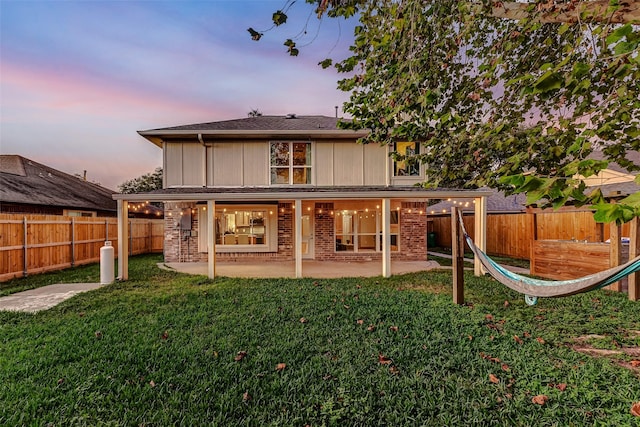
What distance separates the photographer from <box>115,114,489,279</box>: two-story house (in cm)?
1043

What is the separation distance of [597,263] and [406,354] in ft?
21.3

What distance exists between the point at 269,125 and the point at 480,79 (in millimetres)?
8422

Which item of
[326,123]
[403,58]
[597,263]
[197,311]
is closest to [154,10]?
[326,123]

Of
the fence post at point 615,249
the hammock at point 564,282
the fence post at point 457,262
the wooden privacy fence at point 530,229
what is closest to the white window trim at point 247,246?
the fence post at point 457,262

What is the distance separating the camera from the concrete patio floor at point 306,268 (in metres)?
8.66

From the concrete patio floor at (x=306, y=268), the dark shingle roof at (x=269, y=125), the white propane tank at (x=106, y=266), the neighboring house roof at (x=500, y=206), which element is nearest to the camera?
the white propane tank at (x=106, y=266)

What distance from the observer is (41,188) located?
14711 millimetres

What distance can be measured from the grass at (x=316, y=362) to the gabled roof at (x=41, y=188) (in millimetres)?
11284

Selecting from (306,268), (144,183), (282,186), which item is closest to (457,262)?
(306,268)

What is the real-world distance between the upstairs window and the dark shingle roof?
0.69m

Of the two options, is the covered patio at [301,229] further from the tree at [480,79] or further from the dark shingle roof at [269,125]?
the tree at [480,79]

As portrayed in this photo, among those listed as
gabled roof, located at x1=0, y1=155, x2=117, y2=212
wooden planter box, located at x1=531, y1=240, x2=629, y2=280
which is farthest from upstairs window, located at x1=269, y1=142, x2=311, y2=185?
gabled roof, located at x1=0, y1=155, x2=117, y2=212

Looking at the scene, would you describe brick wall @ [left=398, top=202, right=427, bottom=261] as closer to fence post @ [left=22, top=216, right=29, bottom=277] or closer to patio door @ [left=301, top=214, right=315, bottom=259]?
patio door @ [left=301, top=214, right=315, bottom=259]

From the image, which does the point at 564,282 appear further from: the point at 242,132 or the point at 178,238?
the point at 178,238
